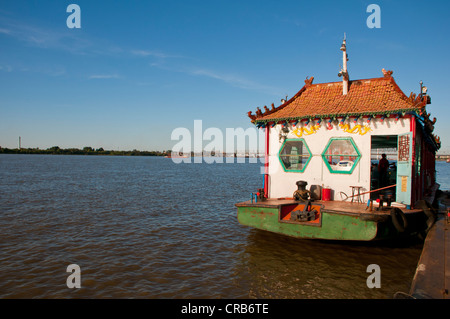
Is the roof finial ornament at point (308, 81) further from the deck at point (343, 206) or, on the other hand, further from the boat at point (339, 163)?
the deck at point (343, 206)

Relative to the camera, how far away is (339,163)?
1119 centimetres

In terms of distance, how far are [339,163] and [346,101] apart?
2457mm

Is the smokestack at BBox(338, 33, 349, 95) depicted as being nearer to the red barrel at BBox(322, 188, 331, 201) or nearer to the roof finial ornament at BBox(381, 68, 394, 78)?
the roof finial ornament at BBox(381, 68, 394, 78)

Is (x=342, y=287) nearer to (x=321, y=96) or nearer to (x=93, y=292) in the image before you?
(x=93, y=292)

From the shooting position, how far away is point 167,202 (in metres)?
21.6

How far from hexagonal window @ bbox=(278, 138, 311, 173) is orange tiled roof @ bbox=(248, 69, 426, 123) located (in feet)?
3.52

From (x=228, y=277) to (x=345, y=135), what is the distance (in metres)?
6.48

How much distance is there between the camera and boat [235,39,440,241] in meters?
8.96

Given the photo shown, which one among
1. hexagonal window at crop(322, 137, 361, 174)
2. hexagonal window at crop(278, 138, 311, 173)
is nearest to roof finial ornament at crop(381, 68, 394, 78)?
hexagonal window at crop(322, 137, 361, 174)

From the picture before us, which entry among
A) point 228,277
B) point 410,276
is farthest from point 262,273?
point 410,276

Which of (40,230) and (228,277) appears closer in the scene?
(228,277)

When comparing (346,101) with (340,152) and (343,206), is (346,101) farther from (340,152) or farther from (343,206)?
(343,206)

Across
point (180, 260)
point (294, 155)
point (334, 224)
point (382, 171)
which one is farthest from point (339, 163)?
point (180, 260)

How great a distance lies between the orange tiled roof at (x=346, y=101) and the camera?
32.9ft
